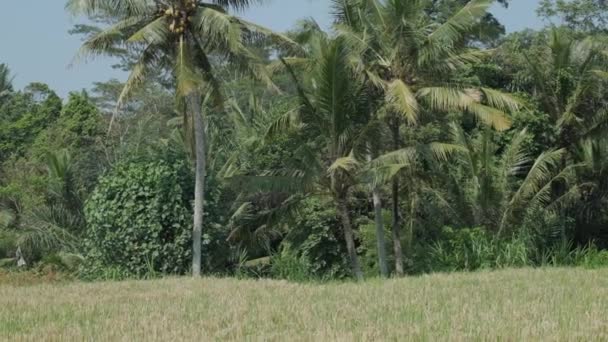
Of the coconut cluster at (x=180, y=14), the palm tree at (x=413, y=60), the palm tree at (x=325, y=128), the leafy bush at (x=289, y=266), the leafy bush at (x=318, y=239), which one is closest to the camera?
the coconut cluster at (x=180, y=14)

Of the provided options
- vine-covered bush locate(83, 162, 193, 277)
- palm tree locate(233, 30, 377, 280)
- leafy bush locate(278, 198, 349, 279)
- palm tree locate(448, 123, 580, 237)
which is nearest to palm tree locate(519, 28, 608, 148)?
palm tree locate(448, 123, 580, 237)

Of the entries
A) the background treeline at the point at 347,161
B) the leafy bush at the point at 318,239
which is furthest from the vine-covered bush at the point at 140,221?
the leafy bush at the point at 318,239

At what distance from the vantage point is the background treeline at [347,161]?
1633cm

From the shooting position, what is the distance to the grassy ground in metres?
6.24

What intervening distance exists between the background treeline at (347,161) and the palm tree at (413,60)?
0.05 meters

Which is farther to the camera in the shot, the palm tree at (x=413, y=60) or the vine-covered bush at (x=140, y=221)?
the palm tree at (x=413, y=60)

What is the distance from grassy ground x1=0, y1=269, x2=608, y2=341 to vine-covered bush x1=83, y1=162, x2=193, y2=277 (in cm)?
454

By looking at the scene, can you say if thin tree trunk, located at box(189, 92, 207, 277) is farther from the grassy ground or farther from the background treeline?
the grassy ground

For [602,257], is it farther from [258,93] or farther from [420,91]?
[258,93]

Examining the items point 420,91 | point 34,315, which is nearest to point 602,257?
point 420,91

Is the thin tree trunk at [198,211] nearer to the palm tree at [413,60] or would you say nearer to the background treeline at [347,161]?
the background treeline at [347,161]

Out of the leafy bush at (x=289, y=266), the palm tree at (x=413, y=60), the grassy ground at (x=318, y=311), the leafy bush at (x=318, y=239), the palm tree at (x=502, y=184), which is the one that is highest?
the palm tree at (x=413, y=60)

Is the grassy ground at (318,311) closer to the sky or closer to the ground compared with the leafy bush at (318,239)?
Result: closer to the ground

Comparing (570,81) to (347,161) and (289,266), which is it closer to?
(347,161)
